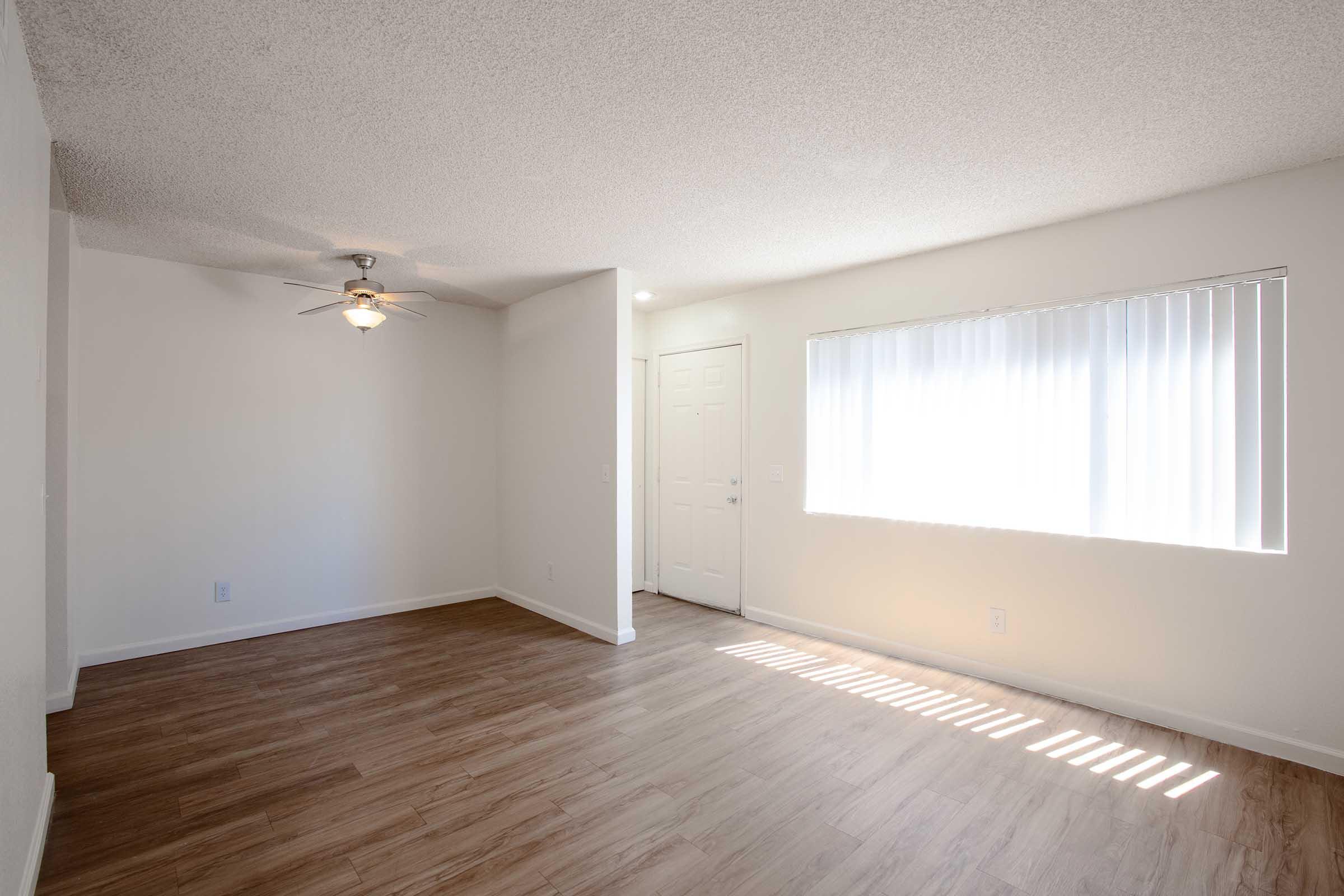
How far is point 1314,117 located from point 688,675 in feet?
12.2

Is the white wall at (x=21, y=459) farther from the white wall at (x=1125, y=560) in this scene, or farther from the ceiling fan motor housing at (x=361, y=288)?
the white wall at (x=1125, y=560)

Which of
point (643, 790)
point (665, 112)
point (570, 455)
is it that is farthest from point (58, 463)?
point (665, 112)

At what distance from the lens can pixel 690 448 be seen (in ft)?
18.0

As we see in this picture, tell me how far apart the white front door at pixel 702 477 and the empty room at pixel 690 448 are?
0.19 ft

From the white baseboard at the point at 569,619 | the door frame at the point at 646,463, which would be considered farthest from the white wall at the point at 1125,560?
the door frame at the point at 646,463

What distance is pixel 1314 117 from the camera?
229 cm

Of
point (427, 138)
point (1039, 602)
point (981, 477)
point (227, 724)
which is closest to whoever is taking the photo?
point (427, 138)

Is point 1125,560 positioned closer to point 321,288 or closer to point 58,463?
point 321,288

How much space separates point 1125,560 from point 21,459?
4502 mm

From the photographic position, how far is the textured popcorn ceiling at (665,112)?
5.85 ft

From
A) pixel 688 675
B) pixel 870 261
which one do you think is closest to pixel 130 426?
pixel 688 675

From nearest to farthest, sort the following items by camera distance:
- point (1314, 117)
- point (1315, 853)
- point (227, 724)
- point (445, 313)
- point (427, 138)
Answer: point (1315, 853)
point (1314, 117)
point (427, 138)
point (227, 724)
point (445, 313)

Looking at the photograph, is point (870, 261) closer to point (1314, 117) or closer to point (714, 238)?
point (714, 238)

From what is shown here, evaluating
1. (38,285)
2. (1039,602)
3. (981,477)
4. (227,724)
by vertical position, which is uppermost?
(38,285)
